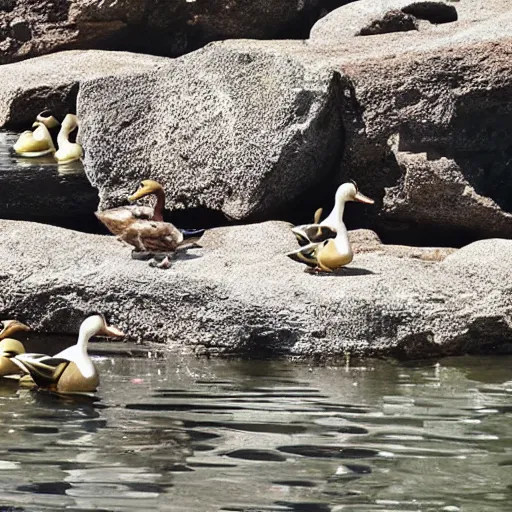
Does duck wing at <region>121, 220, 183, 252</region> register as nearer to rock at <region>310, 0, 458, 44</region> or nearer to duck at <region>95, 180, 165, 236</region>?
duck at <region>95, 180, 165, 236</region>

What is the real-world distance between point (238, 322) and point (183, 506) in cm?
285

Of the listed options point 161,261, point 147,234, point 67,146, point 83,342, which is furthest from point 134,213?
point 67,146

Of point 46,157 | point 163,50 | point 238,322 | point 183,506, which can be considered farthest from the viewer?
point 163,50

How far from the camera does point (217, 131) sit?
1031 centimetres

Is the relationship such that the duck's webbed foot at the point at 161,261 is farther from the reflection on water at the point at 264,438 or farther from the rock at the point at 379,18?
the rock at the point at 379,18

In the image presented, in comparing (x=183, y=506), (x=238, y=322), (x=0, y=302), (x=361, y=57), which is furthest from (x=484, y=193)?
(x=183, y=506)

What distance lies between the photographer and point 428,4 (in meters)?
12.5

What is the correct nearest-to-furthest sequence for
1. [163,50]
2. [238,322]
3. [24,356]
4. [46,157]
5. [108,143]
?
[24,356], [238,322], [108,143], [46,157], [163,50]

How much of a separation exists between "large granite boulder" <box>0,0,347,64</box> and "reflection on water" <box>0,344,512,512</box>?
608 centimetres

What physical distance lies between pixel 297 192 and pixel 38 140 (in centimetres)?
291

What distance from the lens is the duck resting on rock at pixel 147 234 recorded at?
907 centimetres

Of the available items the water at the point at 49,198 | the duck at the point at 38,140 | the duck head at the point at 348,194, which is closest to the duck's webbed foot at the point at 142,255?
the duck head at the point at 348,194

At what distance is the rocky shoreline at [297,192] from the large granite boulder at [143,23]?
1924mm

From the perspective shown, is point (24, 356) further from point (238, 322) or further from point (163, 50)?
point (163, 50)
